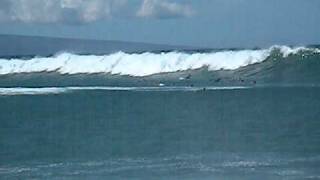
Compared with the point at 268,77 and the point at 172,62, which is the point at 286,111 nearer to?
the point at 268,77

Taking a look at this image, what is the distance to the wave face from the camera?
63.2m

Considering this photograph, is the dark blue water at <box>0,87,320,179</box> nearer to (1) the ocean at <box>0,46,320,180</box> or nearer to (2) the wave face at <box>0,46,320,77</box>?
(1) the ocean at <box>0,46,320,180</box>

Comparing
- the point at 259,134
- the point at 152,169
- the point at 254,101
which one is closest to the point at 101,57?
the point at 254,101

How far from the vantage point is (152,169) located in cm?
1419

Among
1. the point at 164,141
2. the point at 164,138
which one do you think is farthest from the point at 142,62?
the point at 164,141

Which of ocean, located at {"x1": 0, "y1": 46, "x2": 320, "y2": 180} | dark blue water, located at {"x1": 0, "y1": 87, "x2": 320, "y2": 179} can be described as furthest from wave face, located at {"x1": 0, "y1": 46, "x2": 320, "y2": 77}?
dark blue water, located at {"x1": 0, "y1": 87, "x2": 320, "y2": 179}

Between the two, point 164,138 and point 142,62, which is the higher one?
point 142,62

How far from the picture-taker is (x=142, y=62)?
70.7 m

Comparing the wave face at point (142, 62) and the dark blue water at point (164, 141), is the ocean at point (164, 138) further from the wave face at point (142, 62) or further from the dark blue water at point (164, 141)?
the wave face at point (142, 62)

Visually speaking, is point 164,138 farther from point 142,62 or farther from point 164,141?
point 142,62

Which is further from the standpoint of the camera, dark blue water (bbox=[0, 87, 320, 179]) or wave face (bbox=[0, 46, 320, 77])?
wave face (bbox=[0, 46, 320, 77])

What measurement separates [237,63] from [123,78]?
29.9 feet

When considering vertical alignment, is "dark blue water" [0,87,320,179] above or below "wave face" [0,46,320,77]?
below

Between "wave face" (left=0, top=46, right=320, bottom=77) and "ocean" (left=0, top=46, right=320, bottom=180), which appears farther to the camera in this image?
"wave face" (left=0, top=46, right=320, bottom=77)
